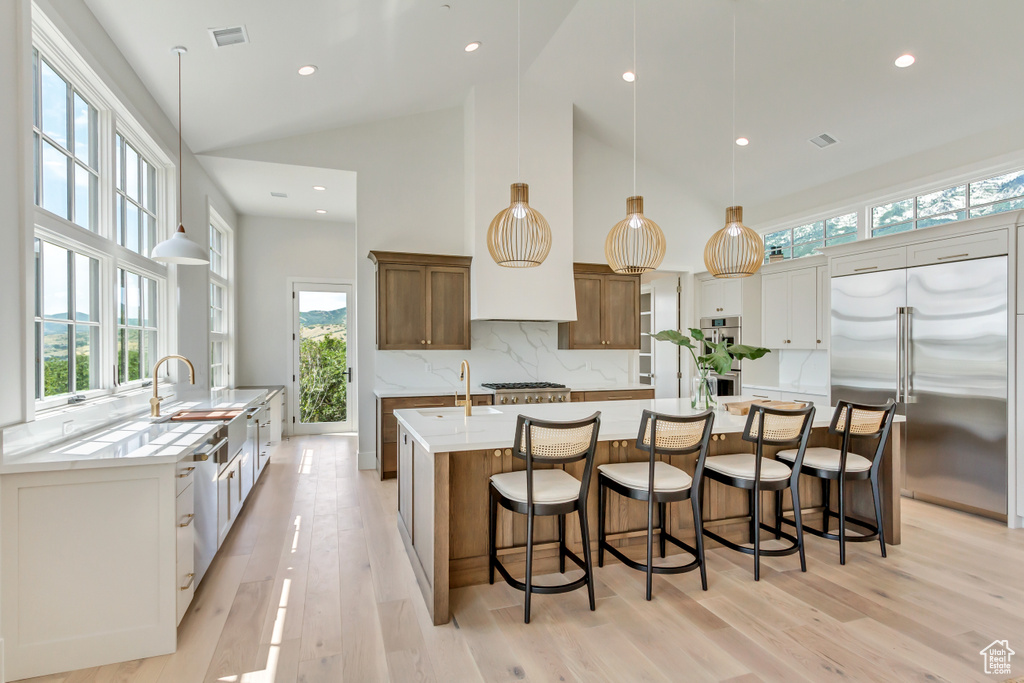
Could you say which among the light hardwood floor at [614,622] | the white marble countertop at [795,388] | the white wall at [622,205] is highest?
the white wall at [622,205]

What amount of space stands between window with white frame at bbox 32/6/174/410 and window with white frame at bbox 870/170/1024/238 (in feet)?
20.5

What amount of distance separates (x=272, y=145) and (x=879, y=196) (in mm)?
5905

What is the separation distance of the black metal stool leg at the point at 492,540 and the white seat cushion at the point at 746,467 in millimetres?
1243

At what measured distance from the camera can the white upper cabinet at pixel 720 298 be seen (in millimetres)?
6293

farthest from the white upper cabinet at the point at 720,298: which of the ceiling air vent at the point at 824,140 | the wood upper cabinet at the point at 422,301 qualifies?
the wood upper cabinet at the point at 422,301

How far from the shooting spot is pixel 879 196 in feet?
16.6

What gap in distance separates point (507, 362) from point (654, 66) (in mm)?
3274

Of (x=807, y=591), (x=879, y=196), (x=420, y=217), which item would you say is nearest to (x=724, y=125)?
(x=879, y=196)

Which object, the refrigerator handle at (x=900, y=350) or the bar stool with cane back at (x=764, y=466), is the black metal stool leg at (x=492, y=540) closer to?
the bar stool with cane back at (x=764, y=466)

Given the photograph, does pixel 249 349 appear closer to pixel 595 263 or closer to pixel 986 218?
pixel 595 263

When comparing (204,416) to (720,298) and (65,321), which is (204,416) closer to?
(65,321)

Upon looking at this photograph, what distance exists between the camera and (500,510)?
2889mm

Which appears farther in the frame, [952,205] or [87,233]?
[952,205]

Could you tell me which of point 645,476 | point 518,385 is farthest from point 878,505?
point 518,385
